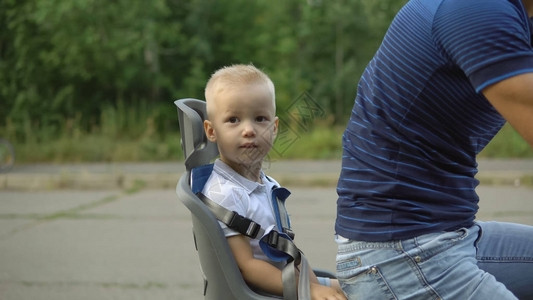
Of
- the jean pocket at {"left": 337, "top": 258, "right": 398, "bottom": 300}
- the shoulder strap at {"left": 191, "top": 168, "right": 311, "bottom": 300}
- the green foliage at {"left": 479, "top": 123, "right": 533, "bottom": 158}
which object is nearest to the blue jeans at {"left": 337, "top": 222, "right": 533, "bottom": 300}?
the jean pocket at {"left": 337, "top": 258, "right": 398, "bottom": 300}

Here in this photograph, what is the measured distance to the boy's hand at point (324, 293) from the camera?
177 centimetres

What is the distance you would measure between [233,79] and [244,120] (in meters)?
0.12

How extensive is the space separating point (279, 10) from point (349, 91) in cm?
272

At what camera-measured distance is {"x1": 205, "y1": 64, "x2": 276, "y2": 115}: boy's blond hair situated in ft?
6.63

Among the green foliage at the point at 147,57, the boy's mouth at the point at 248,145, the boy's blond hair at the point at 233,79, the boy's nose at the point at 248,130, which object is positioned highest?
the boy's blond hair at the point at 233,79

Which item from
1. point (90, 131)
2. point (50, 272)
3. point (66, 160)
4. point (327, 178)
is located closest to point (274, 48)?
point (90, 131)

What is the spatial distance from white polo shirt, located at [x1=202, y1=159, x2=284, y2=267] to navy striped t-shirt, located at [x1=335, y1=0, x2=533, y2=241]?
33cm

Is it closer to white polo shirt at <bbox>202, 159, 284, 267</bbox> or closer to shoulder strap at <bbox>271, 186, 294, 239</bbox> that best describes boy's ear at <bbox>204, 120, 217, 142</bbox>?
white polo shirt at <bbox>202, 159, 284, 267</bbox>

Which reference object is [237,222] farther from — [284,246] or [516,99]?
[516,99]

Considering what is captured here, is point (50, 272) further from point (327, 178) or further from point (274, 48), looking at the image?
point (274, 48)

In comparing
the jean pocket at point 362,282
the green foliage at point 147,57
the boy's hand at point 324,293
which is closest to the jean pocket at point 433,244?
the jean pocket at point 362,282

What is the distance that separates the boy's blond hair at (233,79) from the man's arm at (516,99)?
0.74m

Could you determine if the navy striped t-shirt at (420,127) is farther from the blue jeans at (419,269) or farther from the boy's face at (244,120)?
the boy's face at (244,120)

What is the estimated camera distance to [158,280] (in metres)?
5.27
